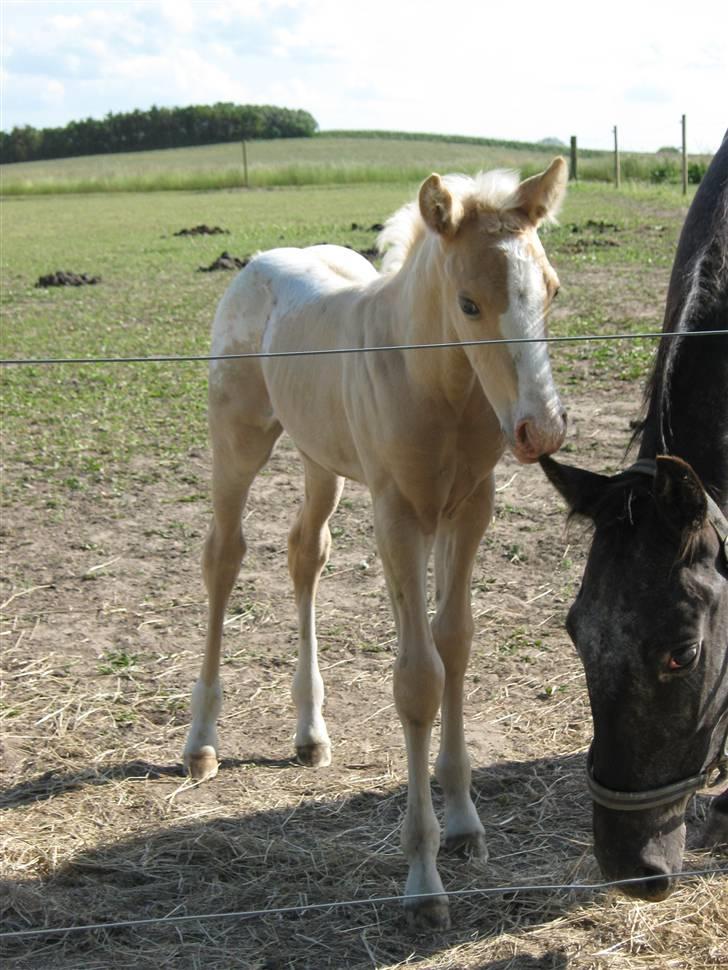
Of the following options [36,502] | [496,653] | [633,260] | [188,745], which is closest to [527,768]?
[496,653]

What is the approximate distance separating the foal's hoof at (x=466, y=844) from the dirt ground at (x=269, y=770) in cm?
5

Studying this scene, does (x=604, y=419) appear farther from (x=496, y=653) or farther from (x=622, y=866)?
(x=622, y=866)

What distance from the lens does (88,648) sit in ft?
17.0

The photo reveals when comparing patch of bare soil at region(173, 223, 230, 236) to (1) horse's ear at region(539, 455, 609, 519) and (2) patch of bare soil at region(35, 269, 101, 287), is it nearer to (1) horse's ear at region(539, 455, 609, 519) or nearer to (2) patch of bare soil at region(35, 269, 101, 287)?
(2) patch of bare soil at region(35, 269, 101, 287)

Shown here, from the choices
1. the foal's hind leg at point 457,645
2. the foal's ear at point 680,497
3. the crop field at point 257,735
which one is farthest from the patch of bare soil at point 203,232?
the foal's ear at point 680,497

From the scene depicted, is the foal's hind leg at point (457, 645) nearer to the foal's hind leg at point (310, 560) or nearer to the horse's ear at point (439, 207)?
the foal's hind leg at point (310, 560)

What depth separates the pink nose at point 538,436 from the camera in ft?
9.37

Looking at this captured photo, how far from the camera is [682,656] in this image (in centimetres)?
263

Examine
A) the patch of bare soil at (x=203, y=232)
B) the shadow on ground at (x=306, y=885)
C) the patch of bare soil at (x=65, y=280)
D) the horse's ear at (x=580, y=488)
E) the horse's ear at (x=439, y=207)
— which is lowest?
the shadow on ground at (x=306, y=885)

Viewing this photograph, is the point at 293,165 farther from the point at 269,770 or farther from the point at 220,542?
the point at 269,770

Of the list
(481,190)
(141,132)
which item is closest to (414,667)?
(481,190)

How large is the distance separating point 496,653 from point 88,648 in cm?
192

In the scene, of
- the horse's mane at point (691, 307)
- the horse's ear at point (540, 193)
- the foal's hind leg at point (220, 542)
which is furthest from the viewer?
the foal's hind leg at point (220, 542)

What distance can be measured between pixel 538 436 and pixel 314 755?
1951mm
